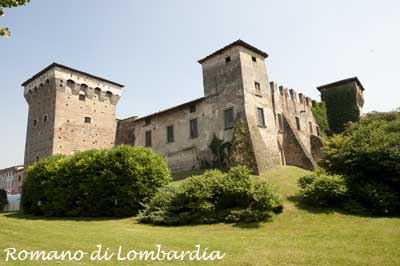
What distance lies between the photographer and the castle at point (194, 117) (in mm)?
21781

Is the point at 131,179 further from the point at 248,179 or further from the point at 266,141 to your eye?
the point at 266,141

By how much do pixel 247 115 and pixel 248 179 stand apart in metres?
8.75

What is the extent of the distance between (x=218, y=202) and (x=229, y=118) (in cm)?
1033

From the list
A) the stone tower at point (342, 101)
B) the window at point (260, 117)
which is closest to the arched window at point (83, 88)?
the window at point (260, 117)

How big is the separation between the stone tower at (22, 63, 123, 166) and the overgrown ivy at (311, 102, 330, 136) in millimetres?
24213

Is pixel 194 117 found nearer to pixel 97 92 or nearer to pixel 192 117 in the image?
pixel 192 117

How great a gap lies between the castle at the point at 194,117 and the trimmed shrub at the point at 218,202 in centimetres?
674

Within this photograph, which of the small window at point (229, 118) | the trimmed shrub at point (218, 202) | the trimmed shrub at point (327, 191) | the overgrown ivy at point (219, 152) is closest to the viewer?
the trimmed shrub at point (218, 202)

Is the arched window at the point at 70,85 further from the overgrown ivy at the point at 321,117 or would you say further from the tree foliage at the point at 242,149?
the overgrown ivy at the point at 321,117

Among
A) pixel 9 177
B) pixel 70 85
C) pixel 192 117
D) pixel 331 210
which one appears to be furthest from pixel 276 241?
pixel 9 177

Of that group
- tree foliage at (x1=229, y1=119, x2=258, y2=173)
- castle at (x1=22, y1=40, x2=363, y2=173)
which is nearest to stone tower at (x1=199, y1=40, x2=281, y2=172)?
castle at (x1=22, y1=40, x2=363, y2=173)

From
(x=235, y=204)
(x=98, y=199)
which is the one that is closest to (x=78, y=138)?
(x=98, y=199)

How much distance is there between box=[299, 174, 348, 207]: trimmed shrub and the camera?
1296cm

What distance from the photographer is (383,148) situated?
Result: 13836 mm
